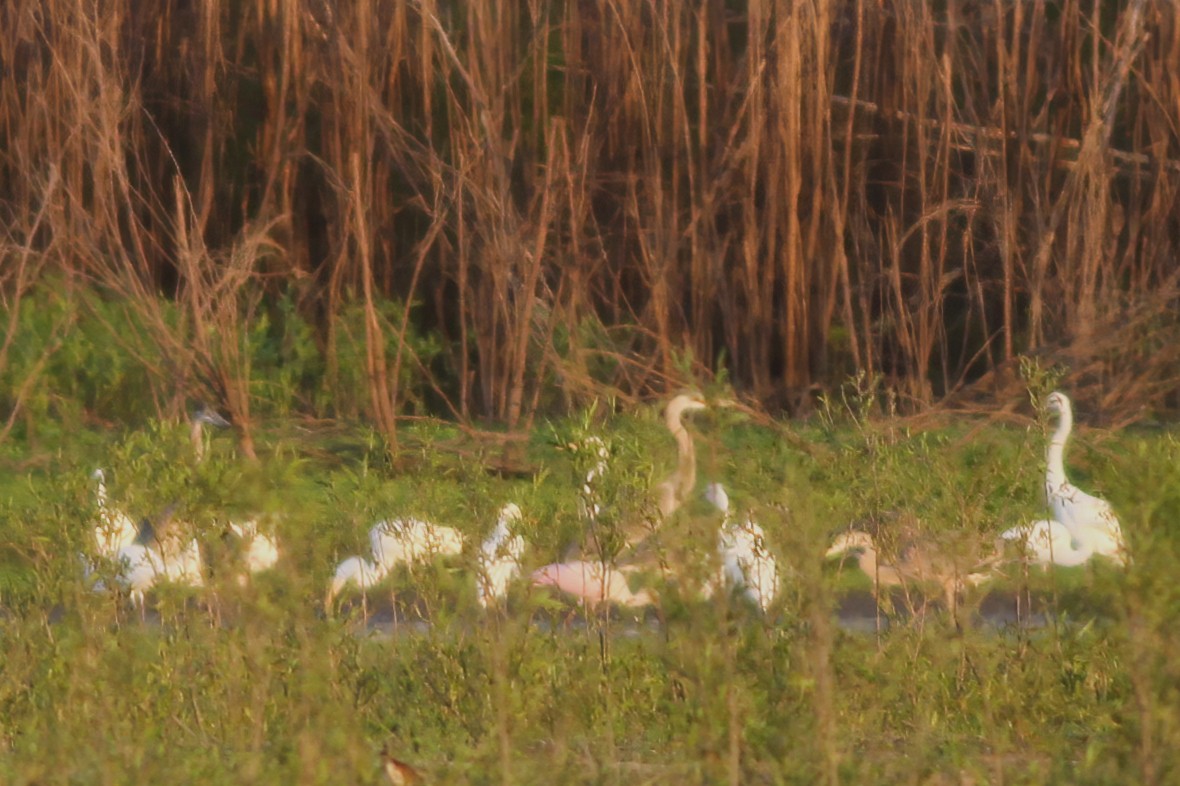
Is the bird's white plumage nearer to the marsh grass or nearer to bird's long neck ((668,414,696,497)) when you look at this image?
the marsh grass

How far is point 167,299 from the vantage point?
41.0 feet

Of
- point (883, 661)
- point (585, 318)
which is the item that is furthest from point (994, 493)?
point (585, 318)

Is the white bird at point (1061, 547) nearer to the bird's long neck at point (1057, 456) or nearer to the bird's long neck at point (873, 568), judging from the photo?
the bird's long neck at point (1057, 456)

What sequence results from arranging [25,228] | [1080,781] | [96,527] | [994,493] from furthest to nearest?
[25,228] → [994,493] → [96,527] → [1080,781]

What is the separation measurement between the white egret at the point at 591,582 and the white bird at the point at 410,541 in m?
0.35

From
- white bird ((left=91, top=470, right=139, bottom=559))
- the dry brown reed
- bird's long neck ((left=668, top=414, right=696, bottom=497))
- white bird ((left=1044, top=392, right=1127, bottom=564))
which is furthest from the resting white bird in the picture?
the dry brown reed

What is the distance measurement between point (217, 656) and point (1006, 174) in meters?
7.35

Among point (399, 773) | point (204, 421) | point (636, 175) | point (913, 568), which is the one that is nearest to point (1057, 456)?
point (913, 568)

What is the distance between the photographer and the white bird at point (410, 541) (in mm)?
6207

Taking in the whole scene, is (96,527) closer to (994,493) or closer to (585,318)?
(994,493)

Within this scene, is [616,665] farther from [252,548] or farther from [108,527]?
[108,527]

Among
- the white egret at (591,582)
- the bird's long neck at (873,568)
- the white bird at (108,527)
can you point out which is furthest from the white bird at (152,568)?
the bird's long neck at (873,568)

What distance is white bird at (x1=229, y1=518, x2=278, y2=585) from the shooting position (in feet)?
16.4

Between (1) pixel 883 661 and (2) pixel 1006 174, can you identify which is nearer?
(1) pixel 883 661
